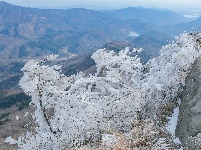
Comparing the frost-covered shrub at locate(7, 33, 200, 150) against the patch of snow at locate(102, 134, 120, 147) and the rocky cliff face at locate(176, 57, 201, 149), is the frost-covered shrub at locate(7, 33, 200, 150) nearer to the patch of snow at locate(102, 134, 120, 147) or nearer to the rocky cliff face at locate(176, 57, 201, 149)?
the rocky cliff face at locate(176, 57, 201, 149)

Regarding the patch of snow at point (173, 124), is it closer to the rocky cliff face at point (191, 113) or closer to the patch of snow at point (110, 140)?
the rocky cliff face at point (191, 113)

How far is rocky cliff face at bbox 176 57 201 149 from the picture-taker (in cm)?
1144

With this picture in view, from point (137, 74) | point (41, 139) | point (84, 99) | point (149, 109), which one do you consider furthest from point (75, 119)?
point (137, 74)

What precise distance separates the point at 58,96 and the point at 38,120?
2.03m

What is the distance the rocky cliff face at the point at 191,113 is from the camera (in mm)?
11436

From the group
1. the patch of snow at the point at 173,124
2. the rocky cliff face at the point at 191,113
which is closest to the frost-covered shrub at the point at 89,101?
Answer: the patch of snow at the point at 173,124

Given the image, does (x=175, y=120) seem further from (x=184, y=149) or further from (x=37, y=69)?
(x=37, y=69)

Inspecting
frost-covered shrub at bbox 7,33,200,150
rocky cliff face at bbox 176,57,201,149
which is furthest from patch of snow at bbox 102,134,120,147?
frost-covered shrub at bbox 7,33,200,150

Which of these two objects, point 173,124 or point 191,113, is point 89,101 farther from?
point 191,113

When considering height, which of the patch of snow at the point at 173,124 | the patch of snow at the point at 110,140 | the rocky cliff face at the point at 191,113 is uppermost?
the rocky cliff face at the point at 191,113

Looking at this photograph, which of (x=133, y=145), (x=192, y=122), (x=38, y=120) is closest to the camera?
(x=133, y=145)

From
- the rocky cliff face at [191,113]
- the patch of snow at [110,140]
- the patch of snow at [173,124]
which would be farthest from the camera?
the patch of snow at [173,124]

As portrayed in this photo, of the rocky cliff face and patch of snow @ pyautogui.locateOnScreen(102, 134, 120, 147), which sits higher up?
the rocky cliff face

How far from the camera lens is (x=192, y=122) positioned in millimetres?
11977
